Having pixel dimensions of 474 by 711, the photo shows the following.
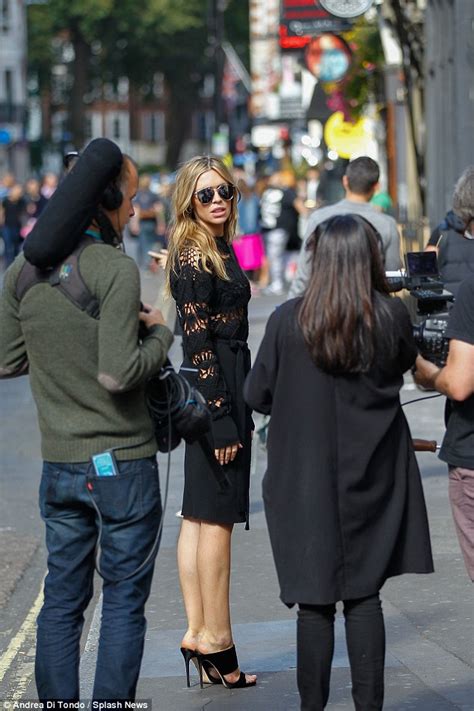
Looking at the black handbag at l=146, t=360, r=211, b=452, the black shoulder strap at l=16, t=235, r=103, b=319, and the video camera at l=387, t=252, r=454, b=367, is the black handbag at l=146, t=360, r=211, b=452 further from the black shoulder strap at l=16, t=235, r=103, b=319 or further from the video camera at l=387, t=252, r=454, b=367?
the video camera at l=387, t=252, r=454, b=367

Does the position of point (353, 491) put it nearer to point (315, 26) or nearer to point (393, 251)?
point (393, 251)

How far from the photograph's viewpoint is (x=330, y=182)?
74.1 feet

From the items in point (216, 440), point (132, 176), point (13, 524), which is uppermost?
point (132, 176)

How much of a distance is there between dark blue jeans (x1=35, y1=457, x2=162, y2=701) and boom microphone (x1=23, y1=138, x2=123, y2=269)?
1.99ft

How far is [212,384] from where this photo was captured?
565cm

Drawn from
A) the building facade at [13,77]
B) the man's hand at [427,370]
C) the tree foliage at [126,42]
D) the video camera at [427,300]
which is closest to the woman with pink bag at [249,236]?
the video camera at [427,300]

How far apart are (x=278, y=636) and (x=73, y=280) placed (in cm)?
258

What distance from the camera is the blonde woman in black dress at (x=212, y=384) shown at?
5668 millimetres

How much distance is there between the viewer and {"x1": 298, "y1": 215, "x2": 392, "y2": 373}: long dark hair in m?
4.44

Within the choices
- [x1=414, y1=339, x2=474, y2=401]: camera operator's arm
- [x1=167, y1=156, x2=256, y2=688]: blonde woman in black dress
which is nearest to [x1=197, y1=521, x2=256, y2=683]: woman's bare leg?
[x1=167, y1=156, x2=256, y2=688]: blonde woman in black dress

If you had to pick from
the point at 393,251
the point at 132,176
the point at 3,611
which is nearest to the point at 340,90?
the point at 393,251

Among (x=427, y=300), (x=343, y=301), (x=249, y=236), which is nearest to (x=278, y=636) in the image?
(x=427, y=300)

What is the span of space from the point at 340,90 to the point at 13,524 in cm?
2257

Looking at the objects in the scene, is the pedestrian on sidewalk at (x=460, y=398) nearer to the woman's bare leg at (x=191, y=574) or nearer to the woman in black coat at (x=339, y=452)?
the woman in black coat at (x=339, y=452)
